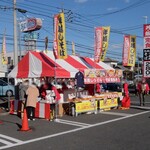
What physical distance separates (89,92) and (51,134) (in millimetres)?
8493

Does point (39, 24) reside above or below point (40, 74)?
above

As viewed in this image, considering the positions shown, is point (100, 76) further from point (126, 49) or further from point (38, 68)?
point (126, 49)

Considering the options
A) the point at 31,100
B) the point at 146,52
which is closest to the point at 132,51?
the point at 146,52

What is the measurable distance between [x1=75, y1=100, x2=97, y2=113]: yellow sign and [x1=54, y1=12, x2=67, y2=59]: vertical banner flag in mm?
2411

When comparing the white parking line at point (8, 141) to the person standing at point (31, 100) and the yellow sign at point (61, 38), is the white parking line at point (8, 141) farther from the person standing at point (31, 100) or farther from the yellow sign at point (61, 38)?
the yellow sign at point (61, 38)

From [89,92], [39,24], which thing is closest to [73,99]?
[89,92]

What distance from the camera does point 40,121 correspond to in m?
13.1

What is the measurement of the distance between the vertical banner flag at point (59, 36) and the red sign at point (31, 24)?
23.6ft

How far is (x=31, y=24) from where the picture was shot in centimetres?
2248

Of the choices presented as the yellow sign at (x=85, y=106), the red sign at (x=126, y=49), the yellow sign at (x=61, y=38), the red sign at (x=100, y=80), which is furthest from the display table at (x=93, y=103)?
A: the red sign at (x=126, y=49)

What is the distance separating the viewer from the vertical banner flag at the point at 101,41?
19750 mm

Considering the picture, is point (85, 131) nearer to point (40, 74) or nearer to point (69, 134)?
point (69, 134)

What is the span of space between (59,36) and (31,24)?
8.26 meters

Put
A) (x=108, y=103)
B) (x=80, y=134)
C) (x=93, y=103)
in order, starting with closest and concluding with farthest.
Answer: (x=80, y=134)
(x=93, y=103)
(x=108, y=103)
